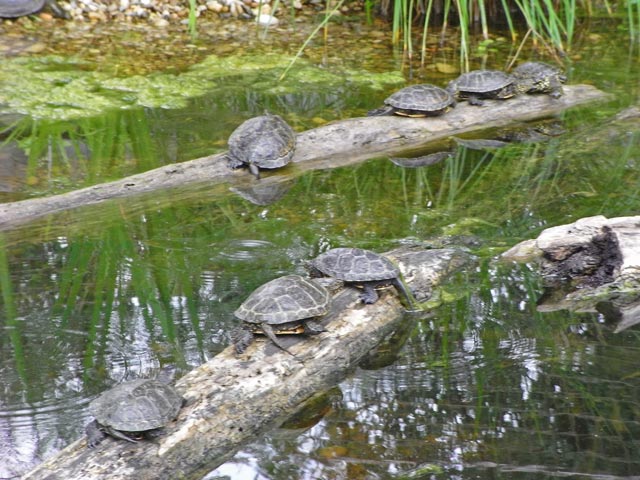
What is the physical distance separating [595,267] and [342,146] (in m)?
2.52

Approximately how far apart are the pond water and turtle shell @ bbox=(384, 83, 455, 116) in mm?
463

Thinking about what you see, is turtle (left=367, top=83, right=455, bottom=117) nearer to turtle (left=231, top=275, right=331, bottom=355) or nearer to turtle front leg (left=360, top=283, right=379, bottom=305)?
Answer: turtle front leg (left=360, top=283, right=379, bottom=305)

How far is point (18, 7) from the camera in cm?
941

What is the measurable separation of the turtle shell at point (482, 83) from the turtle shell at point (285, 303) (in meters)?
3.73

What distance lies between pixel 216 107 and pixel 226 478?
4.80 meters

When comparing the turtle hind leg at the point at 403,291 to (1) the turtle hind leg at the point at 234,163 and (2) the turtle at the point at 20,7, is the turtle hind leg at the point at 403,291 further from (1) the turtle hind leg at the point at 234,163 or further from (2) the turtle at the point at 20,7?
(2) the turtle at the point at 20,7

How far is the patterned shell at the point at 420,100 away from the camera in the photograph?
6.91m

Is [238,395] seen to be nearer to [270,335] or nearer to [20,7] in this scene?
[270,335]

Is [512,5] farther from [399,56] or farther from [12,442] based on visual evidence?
[12,442]

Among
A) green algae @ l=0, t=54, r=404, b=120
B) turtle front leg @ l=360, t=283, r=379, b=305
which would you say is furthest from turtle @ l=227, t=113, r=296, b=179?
turtle front leg @ l=360, t=283, r=379, b=305

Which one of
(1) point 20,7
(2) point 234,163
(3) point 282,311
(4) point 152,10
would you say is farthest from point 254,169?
(1) point 20,7

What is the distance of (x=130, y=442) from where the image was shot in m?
3.29

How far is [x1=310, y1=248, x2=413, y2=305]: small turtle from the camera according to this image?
4.29 meters

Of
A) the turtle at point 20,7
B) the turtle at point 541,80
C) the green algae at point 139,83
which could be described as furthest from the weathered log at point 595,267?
the turtle at point 20,7
